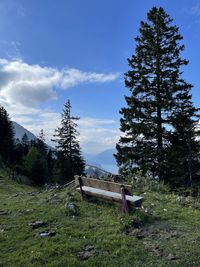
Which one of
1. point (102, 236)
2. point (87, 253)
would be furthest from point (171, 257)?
point (102, 236)

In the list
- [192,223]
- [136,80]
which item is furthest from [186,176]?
[192,223]

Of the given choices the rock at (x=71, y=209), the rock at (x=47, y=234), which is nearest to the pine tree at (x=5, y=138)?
the rock at (x=71, y=209)

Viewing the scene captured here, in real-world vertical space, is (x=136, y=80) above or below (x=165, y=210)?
above

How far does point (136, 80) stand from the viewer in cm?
2578

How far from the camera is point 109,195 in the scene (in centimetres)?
981

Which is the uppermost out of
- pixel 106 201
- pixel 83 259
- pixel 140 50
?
pixel 140 50

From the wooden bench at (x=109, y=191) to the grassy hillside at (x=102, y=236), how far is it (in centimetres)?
31

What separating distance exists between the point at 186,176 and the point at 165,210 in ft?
48.2

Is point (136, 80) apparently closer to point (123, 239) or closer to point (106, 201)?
point (106, 201)

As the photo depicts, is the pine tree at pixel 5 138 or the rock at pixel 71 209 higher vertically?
the pine tree at pixel 5 138

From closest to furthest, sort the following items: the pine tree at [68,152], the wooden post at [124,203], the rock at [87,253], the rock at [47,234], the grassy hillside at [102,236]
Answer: the grassy hillside at [102,236]
the rock at [87,253]
the rock at [47,234]
the wooden post at [124,203]
the pine tree at [68,152]

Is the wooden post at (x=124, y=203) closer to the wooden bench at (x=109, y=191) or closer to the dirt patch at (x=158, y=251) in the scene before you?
the wooden bench at (x=109, y=191)

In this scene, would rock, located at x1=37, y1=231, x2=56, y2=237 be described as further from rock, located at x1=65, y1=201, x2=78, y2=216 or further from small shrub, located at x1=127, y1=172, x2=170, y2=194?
small shrub, located at x1=127, y1=172, x2=170, y2=194

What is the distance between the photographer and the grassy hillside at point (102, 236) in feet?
20.8
